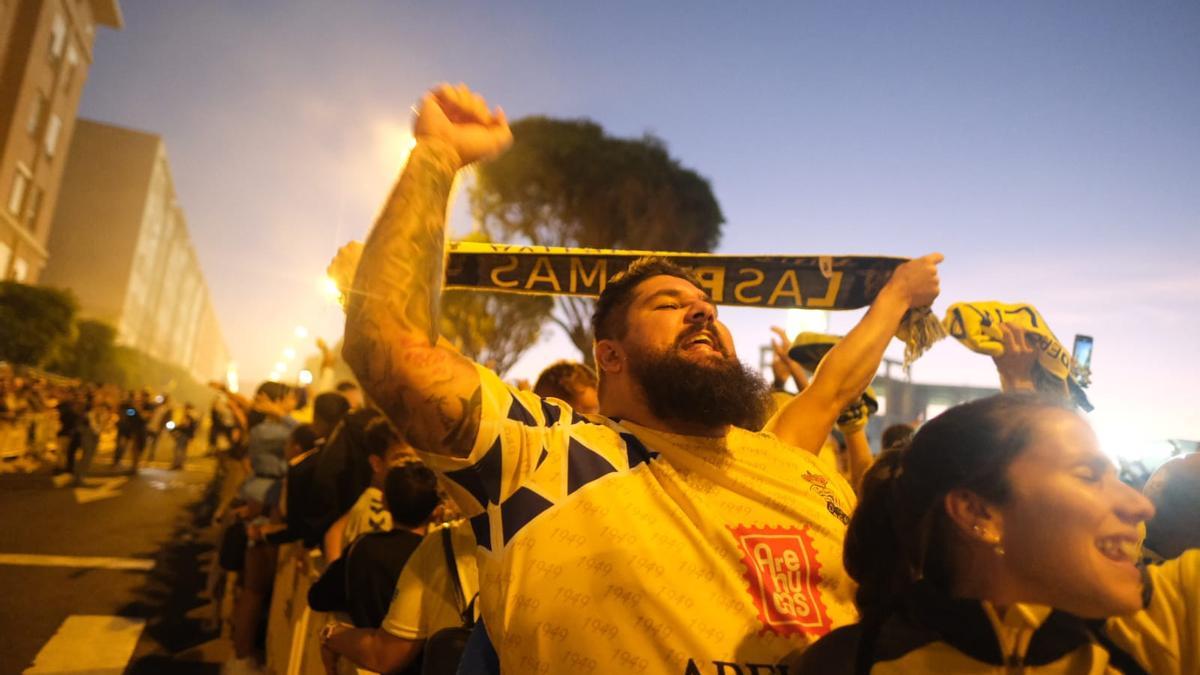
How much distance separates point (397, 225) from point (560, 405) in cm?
57

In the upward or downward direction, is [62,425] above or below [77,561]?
above

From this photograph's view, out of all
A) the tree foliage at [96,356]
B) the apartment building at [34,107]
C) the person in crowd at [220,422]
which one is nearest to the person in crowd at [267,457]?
the person in crowd at [220,422]

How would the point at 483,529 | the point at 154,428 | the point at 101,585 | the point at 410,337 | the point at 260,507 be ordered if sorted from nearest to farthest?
the point at 410,337 < the point at 483,529 < the point at 260,507 < the point at 101,585 < the point at 154,428

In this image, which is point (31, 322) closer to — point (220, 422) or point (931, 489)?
point (220, 422)

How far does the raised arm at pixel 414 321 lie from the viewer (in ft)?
4.48

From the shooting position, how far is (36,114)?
1275 inches

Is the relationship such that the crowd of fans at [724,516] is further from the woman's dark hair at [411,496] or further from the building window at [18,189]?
the building window at [18,189]

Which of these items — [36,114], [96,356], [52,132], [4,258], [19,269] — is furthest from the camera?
[96,356]

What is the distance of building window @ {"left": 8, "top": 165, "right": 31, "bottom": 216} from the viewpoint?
31.1 m

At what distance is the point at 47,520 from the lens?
9.68 meters

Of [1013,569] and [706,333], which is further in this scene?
[706,333]

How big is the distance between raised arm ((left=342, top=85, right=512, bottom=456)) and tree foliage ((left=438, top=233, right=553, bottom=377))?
23204mm

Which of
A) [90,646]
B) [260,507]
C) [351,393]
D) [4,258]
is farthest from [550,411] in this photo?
[4,258]

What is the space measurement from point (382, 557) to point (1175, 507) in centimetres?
260
